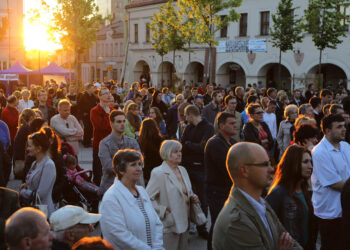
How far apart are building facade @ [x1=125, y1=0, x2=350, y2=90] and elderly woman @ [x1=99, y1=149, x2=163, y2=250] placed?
30.2 metres

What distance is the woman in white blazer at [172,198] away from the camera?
5.94m

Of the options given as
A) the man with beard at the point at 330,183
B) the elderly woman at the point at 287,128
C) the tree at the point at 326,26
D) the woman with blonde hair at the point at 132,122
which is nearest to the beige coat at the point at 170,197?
the man with beard at the point at 330,183

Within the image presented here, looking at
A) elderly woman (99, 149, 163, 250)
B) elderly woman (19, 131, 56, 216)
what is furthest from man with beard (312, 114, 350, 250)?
elderly woman (19, 131, 56, 216)

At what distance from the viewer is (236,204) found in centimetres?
334

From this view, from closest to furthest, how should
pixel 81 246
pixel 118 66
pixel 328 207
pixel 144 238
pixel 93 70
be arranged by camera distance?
pixel 81 246
pixel 144 238
pixel 328 207
pixel 118 66
pixel 93 70

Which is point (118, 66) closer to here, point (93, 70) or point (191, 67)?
point (93, 70)

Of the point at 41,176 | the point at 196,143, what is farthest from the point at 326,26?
the point at 41,176

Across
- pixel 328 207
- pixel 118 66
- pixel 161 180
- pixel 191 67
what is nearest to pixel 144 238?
pixel 161 180

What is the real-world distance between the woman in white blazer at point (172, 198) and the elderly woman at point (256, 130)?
2.85m

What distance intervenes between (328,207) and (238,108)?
8480 mm

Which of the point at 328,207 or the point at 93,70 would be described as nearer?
the point at 328,207

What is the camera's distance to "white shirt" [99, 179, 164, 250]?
179 inches

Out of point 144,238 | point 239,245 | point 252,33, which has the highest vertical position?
point 252,33

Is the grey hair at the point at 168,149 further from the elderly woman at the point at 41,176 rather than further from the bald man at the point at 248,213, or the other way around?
the bald man at the point at 248,213
